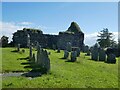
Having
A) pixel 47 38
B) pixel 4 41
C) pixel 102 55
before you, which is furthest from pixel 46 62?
pixel 47 38

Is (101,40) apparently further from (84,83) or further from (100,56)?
(84,83)

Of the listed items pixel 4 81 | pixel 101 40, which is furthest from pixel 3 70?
pixel 101 40

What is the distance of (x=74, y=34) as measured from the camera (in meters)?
52.5

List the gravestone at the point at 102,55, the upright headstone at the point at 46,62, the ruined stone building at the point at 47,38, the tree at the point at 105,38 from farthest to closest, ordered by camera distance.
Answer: the tree at the point at 105,38 < the ruined stone building at the point at 47,38 < the gravestone at the point at 102,55 < the upright headstone at the point at 46,62

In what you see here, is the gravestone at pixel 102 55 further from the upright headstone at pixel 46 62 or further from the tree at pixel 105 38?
the tree at pixel 105 38

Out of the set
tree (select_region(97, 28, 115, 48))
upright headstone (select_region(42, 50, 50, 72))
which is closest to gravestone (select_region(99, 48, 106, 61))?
upright headstone (select_region(42, 50, 50, 72))

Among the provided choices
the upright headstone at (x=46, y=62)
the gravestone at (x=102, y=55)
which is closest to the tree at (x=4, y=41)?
the gravestone at (x=102, y=55)

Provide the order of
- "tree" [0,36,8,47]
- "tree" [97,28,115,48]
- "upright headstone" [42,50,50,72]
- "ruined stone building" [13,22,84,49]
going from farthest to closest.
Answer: "tree" [97,28,115,48] < "ruined stone building" [13,22,84,49] < "tree" [0,36,8,47] < "upright headstone" [42,50,50,72]

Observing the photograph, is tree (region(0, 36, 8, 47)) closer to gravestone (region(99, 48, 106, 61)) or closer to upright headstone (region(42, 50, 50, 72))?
gravestone (region(99, 48, 106, 61))

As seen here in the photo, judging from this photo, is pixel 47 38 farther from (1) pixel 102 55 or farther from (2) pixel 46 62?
(2) pixel 46 62

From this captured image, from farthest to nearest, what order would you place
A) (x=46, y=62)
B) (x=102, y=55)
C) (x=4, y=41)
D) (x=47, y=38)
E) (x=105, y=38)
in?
(x=105, y=38), (x=47, y=38), (x=4, y=41), (x=102, y=55), (x=46, y=62)

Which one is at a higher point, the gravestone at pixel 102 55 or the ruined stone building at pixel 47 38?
the ruined stone building at pixel 47 38

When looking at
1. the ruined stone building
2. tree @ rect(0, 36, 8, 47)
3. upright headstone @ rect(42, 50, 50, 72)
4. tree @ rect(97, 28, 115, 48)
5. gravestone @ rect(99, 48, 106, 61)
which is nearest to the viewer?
upright headstone @ rect(42, 50, 50, 72)

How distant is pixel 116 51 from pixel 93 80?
2457 cm
